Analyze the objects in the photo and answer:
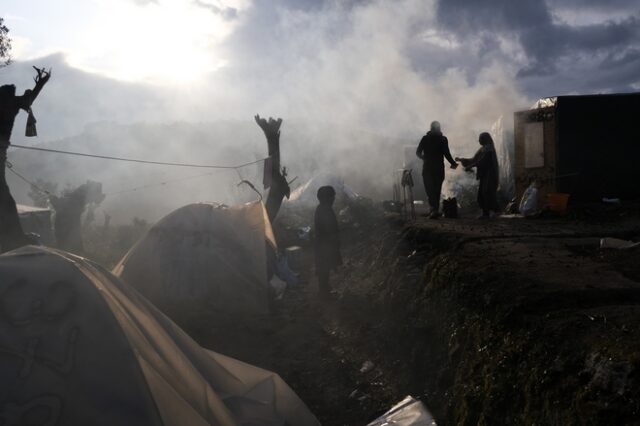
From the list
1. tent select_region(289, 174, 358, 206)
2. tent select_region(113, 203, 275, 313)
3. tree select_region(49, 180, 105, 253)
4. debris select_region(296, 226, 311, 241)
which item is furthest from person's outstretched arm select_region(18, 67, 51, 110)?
tent select_region(289, 174, 358, 206)

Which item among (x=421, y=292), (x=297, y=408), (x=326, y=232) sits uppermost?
(x=326, y=232)

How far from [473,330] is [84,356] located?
2.87 meters

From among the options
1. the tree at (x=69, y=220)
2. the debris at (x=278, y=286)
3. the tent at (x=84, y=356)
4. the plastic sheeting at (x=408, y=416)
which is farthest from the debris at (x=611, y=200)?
the tree at (x=69, y=220)

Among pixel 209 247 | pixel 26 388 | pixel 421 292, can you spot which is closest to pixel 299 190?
pixel 209 247

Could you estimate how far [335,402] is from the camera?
5.01m

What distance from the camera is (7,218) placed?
25.6 ft

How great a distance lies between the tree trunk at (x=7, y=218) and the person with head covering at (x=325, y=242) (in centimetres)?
466

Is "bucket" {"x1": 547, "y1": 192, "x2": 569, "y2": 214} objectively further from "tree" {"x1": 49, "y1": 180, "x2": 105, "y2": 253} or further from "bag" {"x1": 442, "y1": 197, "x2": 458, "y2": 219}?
"tree" {"x1": 49, "y1": 180, "x2": 105, "y2": 253}

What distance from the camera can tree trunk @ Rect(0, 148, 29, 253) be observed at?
7669 millimetres

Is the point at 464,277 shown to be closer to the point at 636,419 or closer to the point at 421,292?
the point at 421,292

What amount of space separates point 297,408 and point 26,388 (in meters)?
2.05

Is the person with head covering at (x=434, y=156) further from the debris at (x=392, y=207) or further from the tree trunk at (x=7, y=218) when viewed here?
the tree trunk at (x=7, y=218)

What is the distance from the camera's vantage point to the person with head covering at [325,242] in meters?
8.54

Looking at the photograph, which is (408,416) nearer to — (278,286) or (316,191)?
(278,286)
